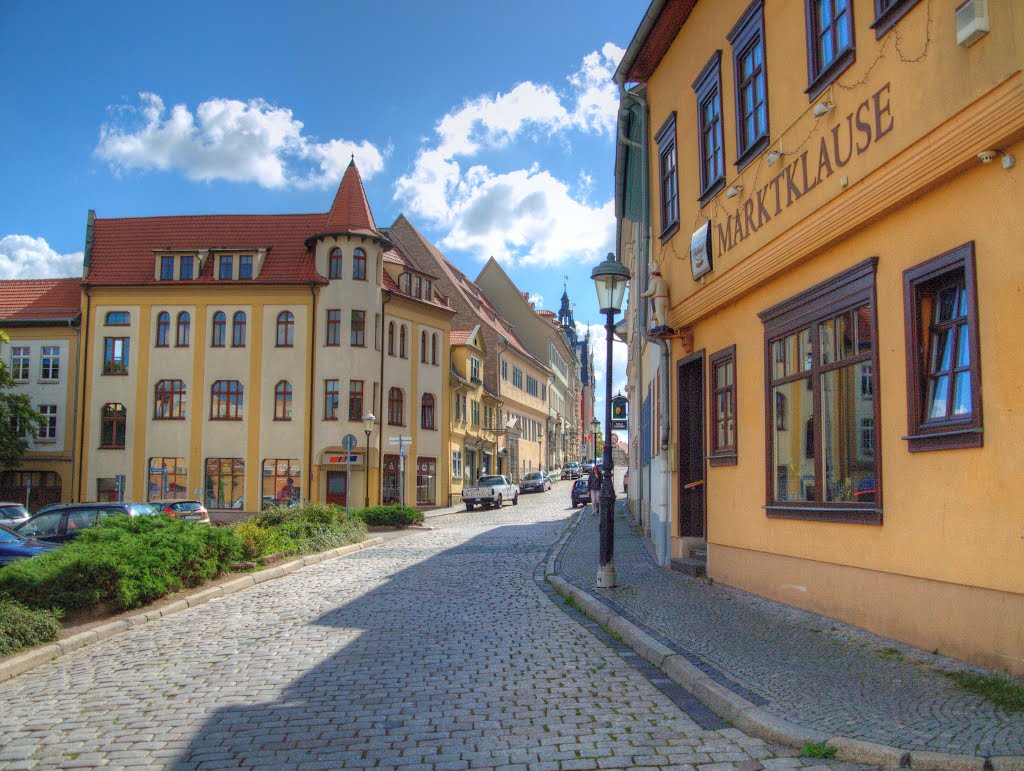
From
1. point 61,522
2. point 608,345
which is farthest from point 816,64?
point 61,522

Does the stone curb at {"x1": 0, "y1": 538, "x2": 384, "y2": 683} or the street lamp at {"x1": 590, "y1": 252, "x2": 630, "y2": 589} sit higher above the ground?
the street lamp at {"x1": 590, "y1": 252, "x2": 630, "y2": 589}

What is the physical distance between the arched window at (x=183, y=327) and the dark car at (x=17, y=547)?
2962cm

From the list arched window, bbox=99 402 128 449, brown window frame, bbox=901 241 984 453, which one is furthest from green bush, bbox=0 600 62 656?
arched window, bbox=99 402 128 449

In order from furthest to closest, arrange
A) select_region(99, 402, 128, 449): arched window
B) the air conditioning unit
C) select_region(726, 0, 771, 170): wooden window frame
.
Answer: select_region(99, 402, 128, 449): arched window, select_region(726, 0, 771, 170): wooden window frame, the air conditioning unit

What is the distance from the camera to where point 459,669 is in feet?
25.5

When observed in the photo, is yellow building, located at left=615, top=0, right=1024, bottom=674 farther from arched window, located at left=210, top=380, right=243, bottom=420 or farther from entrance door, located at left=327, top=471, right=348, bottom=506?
arched window, located at left=210, top=380, right=243, bottom=420

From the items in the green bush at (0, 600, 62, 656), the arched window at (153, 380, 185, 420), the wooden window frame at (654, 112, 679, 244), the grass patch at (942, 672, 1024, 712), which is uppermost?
the wooden window frame at (654, 112, 679, 244)

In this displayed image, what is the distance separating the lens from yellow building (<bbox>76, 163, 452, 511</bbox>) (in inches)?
1635

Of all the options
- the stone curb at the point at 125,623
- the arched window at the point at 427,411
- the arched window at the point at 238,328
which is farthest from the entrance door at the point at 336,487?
the stone curb at the point at 125,623

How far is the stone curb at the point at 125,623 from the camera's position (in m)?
8.26

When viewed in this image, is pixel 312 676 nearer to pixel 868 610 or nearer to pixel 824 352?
pixel 868 610

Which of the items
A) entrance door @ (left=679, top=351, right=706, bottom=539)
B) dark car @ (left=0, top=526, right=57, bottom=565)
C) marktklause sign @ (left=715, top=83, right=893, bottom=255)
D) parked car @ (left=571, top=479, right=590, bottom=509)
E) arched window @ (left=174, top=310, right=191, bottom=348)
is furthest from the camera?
arched window @ (left=174, top=310, right=191, bottom=348)

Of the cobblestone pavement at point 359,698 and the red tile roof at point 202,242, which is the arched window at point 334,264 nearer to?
the red tile roof at point 202,242

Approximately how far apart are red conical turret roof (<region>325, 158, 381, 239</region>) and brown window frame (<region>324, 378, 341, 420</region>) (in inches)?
278
